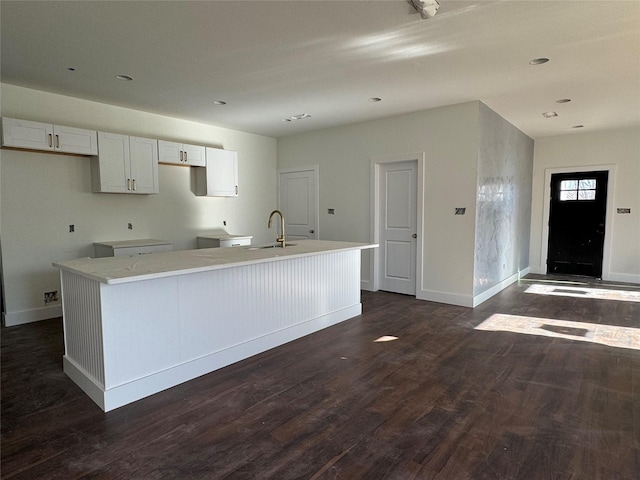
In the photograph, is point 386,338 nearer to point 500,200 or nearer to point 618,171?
point 500,200

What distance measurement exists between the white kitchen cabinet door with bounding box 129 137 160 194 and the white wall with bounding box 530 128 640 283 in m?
7.02

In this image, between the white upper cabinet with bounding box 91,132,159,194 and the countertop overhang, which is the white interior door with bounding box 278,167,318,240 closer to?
the white upper cabinet with bounding box 91,132,159,194

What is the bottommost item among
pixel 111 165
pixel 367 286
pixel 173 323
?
pixel 367 286

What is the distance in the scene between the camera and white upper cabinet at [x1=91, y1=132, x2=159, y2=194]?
14.6 feet

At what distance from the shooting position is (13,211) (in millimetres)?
4035

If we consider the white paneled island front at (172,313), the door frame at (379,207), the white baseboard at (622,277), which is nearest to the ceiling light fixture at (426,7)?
the white paneled island front at (172,313)

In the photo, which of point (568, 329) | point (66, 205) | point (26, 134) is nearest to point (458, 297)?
point (568, 329)

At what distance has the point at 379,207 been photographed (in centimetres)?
568

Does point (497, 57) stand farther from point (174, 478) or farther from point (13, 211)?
point (13, 211)

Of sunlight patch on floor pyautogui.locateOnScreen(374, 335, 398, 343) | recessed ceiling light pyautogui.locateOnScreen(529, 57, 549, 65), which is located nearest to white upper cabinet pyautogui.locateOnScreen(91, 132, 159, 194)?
sunlight patch on floor pyautogui.locateOnScreen(374, 335, 398, 343)

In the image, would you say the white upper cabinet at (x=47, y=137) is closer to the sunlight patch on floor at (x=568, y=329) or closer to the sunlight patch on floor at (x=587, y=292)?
the sunlight patch on floor at (x=568, y=329)

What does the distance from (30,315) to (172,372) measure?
2.74 meters

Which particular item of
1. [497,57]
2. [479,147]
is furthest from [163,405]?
[479,147]

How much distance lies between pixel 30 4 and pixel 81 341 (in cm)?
232
